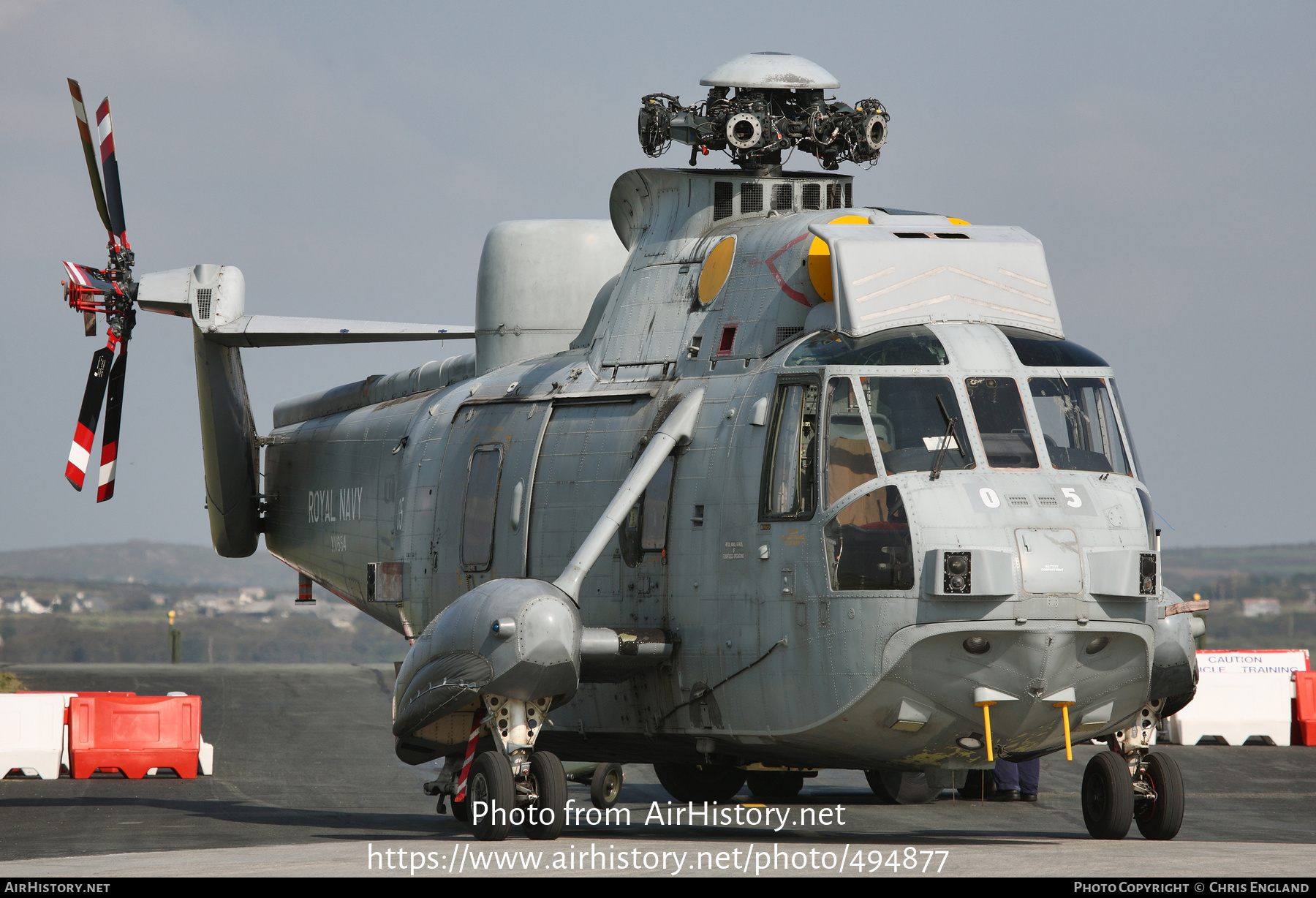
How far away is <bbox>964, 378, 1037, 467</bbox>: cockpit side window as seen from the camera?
13.4m

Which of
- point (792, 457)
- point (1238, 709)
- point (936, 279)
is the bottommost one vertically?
point (1238, 709)

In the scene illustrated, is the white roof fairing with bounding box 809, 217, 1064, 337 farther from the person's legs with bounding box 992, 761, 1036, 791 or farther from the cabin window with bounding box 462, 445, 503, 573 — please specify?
the person's legs with bounding box 992, 761, 1036, 791

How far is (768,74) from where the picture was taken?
670 inches

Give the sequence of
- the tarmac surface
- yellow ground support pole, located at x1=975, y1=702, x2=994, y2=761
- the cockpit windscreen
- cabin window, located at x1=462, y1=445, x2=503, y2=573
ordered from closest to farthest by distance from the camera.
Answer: the tarmac surface < yellow ground support pole, located at x1=975, y1=702, x2=994, y2=761 < the cockpit windscreen < cabin window, located at x1=462, y1=445, x2=503, y2=573

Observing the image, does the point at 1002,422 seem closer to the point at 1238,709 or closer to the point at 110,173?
the point at 110,173

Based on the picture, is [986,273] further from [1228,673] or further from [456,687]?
[1228,673]

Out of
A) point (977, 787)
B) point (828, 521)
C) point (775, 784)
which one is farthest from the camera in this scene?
point (977, 787)

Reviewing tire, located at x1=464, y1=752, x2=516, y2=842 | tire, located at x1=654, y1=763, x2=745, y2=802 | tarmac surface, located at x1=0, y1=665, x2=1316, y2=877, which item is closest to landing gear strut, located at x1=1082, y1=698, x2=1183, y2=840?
tarmac surface, located at x1=0, y1=665, x2=1316, y2=877

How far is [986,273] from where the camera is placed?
14453mm

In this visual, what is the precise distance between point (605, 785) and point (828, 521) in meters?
7.45

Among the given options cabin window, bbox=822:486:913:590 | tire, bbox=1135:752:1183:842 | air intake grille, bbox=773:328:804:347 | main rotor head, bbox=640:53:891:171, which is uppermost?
main rotor head, bbox=640:53:891:171

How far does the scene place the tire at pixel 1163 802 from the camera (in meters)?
14.3

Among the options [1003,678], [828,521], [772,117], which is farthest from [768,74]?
[1003,678]

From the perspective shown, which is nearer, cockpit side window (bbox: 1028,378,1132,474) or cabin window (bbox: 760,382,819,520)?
cabin window (bbox: 760,382,819,520)
